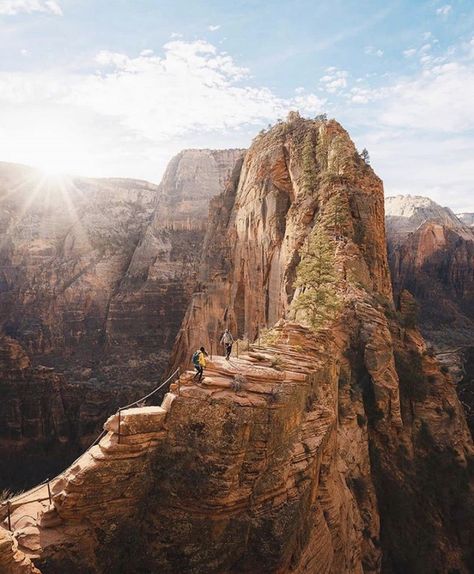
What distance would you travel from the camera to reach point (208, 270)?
145 feet

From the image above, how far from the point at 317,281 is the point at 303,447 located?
398 inches

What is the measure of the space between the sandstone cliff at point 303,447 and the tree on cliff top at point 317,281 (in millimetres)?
107

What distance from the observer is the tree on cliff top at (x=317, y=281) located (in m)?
Answer: 19.0

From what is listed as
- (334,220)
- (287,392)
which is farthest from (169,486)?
(334,220)

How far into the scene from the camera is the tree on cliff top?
1898 centimetres

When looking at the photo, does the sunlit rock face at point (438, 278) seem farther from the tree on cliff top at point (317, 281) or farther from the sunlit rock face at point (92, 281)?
the tree on cliff top at point (317, 281)

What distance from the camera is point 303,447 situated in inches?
482

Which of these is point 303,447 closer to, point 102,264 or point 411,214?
point 102,264

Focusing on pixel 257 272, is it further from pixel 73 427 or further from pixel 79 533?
pixel 73 427

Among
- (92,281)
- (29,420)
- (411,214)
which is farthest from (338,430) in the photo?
(411,214)

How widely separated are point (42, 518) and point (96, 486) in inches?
59.4

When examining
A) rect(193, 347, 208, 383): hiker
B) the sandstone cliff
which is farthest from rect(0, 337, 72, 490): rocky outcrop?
rect(193, 347, 208, 383): hiker

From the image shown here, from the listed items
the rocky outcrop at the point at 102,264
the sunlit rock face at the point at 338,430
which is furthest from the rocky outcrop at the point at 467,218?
the sunlit rock face at the point at 338,430

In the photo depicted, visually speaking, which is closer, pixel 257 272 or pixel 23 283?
pixel 257 272
